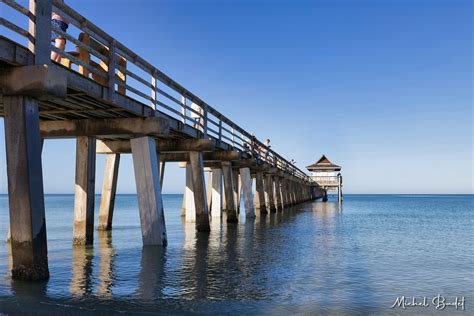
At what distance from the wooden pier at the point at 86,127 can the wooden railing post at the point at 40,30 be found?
0.6 inches

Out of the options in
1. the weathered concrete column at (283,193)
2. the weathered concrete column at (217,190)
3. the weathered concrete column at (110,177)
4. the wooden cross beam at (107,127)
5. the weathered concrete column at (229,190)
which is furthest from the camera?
the weathered concrete column at (283,193)

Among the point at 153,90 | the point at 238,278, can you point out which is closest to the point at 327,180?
the point at 153,90

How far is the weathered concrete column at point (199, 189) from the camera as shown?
17188mm

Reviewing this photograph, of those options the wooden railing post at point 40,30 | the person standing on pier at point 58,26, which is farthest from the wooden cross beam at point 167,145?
the wooden railing post at point 40,30

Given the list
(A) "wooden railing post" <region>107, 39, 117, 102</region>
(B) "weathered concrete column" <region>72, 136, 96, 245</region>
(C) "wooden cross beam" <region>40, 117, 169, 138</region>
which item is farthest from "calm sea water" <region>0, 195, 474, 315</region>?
(A) "wooden railing post" <region>107, 39, 117, 102</region>

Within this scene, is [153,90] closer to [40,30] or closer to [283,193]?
[40,30]

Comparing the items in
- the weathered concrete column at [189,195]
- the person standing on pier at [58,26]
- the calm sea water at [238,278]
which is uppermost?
the person standing on pier at [58,26]

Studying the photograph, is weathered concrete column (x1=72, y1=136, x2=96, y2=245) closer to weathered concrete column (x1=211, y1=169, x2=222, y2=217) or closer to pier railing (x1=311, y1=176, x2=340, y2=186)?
weathered concrete column (x1=211, y1=169, x2=222, y2=217)

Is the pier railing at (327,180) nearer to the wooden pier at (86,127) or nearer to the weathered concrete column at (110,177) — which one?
the wooden pier at (86,127)

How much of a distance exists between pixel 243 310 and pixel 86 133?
25.1 ft

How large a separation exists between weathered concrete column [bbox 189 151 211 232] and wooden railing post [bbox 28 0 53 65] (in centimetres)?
981

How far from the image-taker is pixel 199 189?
17547mm

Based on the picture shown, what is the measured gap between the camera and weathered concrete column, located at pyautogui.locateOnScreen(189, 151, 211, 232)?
56.4ft

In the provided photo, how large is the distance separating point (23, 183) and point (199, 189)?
10.4 meters
